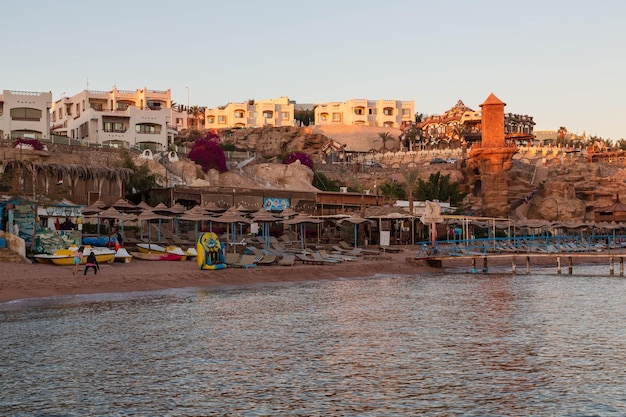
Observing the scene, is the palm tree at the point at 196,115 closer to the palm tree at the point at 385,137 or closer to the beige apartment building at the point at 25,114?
the palm tree at the point at 385,137

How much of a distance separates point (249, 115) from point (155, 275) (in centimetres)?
9033

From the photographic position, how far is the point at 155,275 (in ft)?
97.8

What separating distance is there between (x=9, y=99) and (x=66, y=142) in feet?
36.9

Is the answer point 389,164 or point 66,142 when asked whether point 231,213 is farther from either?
point 389,164

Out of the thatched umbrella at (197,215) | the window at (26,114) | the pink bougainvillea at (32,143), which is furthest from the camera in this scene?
the window at (26,114)

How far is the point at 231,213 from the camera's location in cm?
3703

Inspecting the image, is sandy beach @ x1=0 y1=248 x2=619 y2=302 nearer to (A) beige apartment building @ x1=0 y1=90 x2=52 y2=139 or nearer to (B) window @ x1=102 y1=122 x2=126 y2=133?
(A) beige apartment building @ x1=0 y1=90 x2=52 y2=139

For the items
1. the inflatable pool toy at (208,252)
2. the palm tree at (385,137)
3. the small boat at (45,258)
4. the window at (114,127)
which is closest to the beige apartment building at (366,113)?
the palm tree at (385,137)

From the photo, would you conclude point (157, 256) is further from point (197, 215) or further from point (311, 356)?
point (311, 356)

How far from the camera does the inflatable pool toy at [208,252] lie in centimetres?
3195

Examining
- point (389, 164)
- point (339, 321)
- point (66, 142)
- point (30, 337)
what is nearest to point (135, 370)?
point (30, 337)

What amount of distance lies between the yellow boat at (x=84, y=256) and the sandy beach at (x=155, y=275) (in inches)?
10.6

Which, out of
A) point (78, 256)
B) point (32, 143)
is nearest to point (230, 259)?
point (78, 256)

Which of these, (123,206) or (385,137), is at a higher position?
(385,137)
